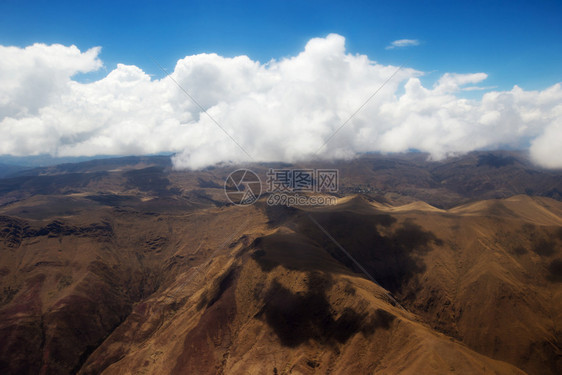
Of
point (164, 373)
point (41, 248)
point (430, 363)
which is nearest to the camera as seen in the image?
point (430, 363)

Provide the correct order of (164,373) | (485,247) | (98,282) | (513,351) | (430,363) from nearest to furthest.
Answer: (430,363), (513,351), (164,373), (485,247), (98,282)

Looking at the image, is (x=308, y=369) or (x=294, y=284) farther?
(x=294, y=284)

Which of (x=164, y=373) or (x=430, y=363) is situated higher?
(x=430, y=363)

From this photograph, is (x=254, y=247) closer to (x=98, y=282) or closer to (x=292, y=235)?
(x=292, y=235)

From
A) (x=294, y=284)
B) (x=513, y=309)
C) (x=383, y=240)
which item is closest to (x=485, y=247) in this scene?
(x=513, y=309)

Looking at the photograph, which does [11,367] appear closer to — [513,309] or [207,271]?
[207,271]

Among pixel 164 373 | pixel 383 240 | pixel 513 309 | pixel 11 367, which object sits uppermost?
pixel 383 240
